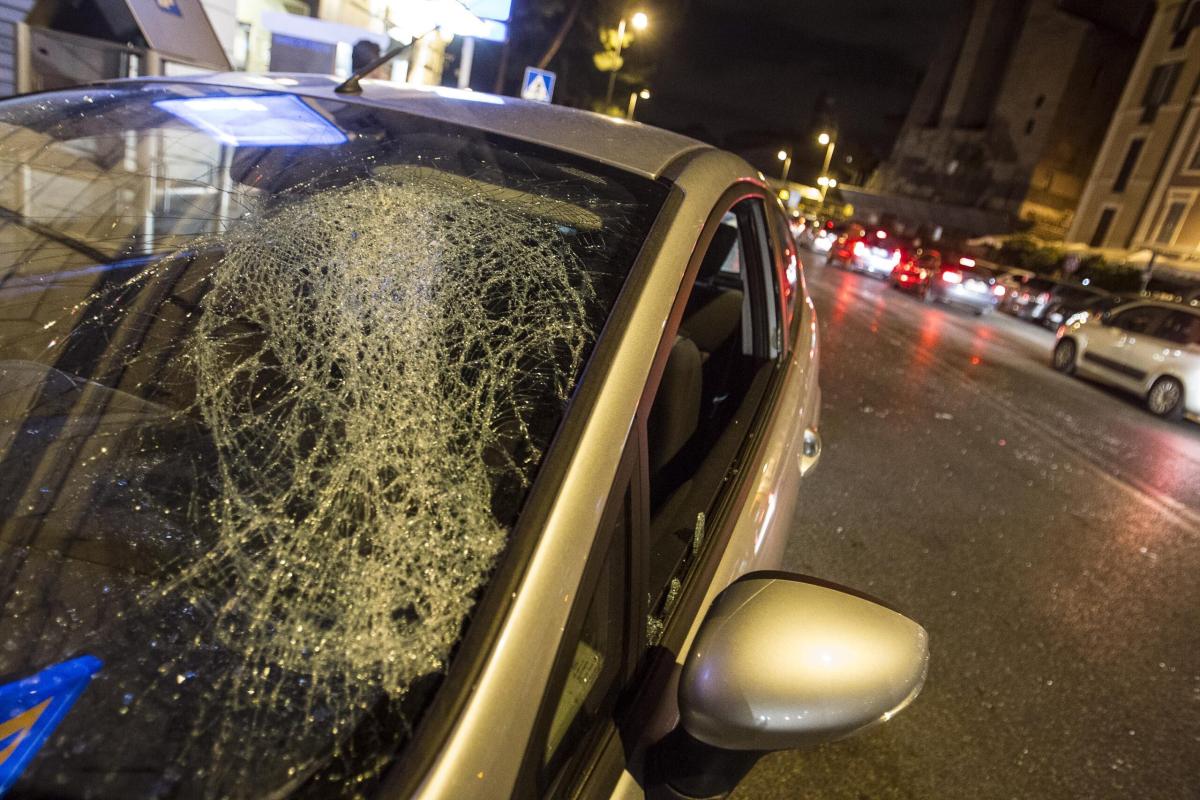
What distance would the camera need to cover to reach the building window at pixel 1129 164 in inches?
1287

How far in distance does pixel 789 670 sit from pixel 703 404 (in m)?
1.39

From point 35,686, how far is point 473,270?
89 centimetres

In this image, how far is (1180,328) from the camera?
9.91m

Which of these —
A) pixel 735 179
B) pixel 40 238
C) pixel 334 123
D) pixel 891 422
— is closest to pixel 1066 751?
pixel 735 179

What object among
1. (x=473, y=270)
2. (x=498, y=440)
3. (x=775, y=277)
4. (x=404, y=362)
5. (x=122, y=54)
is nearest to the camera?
(x=498, y=440)

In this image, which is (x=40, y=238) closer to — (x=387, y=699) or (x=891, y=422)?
(x=387, y=699)

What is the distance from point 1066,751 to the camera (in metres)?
Result: 2.66

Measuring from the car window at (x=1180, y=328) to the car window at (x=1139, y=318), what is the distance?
0.15 m

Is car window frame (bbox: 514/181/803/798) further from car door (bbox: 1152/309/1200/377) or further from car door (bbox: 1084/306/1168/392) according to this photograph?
car door (bbox: 1084/306/1168/392)

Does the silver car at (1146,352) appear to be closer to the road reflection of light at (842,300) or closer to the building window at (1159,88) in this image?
the road reflection of light at (842,300)

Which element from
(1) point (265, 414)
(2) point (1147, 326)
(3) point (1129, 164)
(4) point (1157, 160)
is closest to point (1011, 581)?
(1) point (265, 414)

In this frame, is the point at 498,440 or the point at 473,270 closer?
the point at 498,440

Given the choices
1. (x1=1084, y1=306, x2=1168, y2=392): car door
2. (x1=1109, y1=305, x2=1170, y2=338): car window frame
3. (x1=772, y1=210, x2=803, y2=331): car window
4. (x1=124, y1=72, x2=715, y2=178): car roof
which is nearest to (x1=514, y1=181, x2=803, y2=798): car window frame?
(x1=124, y1=72, x2=715, y2=178): car roof

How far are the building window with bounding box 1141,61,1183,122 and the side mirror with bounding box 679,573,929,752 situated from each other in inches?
1599
